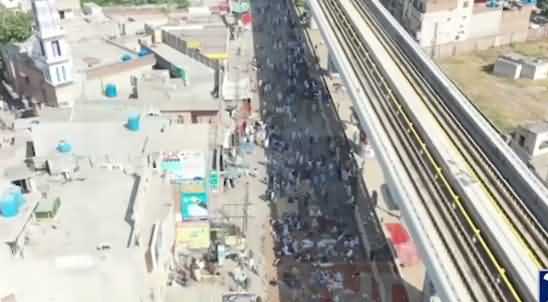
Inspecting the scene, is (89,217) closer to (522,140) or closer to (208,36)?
(522,140)

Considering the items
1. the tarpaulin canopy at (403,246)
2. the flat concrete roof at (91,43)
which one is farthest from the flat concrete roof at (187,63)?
the tarpaulin canopy at (403,246)

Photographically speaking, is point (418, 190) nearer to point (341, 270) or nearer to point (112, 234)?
point (341, 270)

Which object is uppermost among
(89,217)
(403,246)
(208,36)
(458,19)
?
(208,36)

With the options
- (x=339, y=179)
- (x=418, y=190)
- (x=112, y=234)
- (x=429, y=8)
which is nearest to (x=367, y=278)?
(x=418, y=190)

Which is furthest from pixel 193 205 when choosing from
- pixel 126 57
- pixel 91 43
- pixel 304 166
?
pixel 91 43

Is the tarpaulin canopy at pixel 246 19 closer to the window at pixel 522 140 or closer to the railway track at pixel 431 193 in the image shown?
the railway track at pixel 431 193

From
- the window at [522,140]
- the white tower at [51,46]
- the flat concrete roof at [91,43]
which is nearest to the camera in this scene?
the white tower at [51,46]
